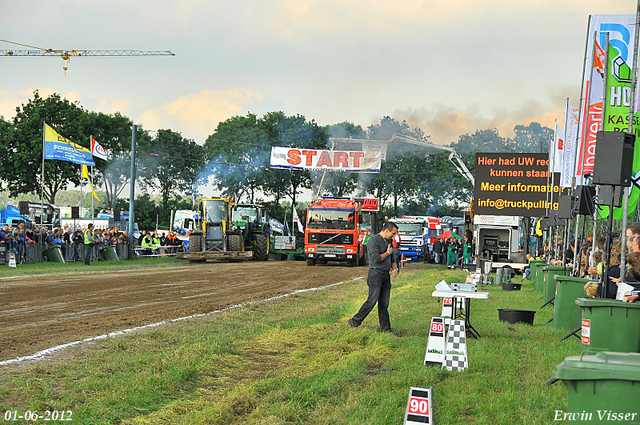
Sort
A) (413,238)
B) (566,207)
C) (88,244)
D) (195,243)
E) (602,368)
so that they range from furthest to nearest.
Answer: (413,238) → (195,243) → (88,244) → (566,207) → (602,368)

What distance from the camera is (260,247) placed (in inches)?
1538

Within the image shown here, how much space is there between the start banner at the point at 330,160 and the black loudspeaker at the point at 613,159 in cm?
3645

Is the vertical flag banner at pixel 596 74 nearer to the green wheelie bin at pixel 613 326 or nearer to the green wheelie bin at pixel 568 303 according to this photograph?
the green wheelie bin at pixel 568 303

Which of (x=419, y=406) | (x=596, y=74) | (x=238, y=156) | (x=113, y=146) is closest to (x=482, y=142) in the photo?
(x=238, y=156)

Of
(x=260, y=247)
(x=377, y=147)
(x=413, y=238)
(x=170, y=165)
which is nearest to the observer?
(x=260, y=247)

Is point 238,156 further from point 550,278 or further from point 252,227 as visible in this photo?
point 550,278

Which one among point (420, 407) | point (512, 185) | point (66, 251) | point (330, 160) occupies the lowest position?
point (66, 251)

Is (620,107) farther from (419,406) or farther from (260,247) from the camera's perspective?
(260,247)

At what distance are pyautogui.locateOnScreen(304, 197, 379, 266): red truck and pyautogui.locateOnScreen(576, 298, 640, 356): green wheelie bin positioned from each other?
26381 mm

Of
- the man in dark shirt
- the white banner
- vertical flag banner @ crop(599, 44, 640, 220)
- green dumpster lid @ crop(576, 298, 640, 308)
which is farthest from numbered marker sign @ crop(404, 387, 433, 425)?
the white banner

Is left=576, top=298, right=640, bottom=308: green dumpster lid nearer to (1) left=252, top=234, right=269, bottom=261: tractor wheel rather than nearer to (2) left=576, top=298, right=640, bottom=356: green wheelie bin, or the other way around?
(2) left=576, top=298, right=640, bottom=356: green wheelie bin

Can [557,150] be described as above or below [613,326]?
above

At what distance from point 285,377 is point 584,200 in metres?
9.04

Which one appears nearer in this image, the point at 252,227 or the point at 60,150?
the point at 60,150
